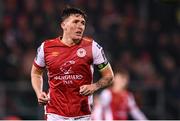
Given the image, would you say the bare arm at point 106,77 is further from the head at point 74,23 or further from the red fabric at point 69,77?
the head at point 74,23

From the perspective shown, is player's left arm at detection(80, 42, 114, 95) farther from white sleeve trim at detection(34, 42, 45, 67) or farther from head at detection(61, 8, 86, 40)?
white sleeve trim at detection(34, 42, 45, 67)

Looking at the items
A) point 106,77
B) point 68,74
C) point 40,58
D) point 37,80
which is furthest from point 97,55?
point 37,80

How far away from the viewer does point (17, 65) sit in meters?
16.5

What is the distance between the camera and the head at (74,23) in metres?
8.72

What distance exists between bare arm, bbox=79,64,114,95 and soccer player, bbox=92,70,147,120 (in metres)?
5.25

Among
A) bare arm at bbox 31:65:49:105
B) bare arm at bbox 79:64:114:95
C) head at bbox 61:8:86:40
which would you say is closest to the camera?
bare arm at bbox 79:64:114:95

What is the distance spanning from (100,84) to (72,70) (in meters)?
0.35

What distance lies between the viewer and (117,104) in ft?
48.1

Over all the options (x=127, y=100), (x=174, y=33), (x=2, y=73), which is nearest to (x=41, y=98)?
(x=127, y=100)

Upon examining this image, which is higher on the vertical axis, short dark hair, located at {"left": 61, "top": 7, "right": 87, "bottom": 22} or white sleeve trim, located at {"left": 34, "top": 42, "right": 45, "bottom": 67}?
short dark hair, located at {"left": 61, "top": 7, "right": 87, "bottom": 22}

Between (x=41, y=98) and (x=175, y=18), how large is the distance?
10.8 m

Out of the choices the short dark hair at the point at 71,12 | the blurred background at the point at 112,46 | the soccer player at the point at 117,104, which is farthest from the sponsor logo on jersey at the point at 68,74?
the blurred background at the point at 112,46

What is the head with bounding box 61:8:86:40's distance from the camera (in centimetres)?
872

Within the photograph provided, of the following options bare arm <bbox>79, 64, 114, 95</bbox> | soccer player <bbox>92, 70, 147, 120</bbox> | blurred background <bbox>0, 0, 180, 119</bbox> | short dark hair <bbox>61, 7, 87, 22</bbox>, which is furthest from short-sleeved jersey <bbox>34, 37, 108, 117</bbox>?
blurred background <bbox>0, 0, 180, 119</bbox>
